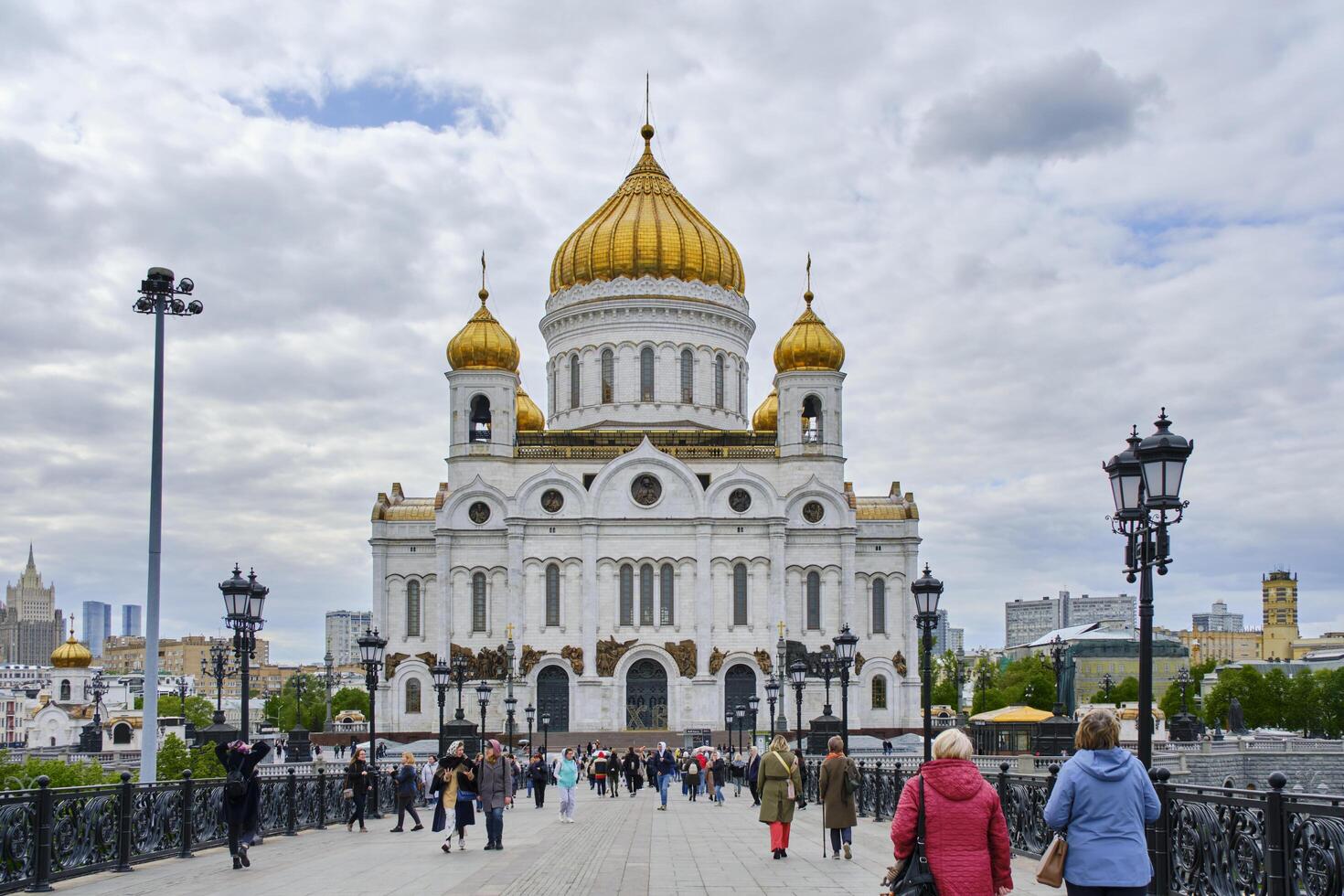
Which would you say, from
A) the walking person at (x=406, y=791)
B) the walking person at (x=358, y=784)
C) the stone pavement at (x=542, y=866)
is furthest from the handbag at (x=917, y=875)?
the walking person at (x=358, y=784)

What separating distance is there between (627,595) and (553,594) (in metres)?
3.05

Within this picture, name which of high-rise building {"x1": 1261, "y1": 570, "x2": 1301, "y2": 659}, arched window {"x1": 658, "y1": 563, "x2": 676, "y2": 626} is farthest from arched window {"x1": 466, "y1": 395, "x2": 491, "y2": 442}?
high-rise building {"x1": 1261, "y1": 570, "x2": 1301, "y2": 659}

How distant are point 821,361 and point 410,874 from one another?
48.9m

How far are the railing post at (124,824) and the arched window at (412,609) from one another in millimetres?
46702

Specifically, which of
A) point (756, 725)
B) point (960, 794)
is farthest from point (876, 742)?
point (960, 794)

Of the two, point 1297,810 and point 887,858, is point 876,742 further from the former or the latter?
point 1297,810

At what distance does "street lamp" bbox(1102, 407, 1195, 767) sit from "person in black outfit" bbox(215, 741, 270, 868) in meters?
9.90

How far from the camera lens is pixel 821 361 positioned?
63562 mm

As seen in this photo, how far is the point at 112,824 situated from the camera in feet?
53.0

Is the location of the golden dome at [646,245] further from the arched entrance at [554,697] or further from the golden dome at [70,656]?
the golden dome at [70,656]

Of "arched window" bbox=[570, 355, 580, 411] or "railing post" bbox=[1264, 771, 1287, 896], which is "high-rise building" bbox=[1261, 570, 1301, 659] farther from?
"railing post" bbox=[1264, 771, 1287, 896]

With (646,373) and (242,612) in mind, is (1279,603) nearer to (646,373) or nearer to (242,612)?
(646,373)

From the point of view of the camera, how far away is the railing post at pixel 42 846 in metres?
14.0

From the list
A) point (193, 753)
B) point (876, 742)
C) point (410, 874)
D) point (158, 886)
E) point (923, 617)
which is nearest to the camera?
point (158, 886)
